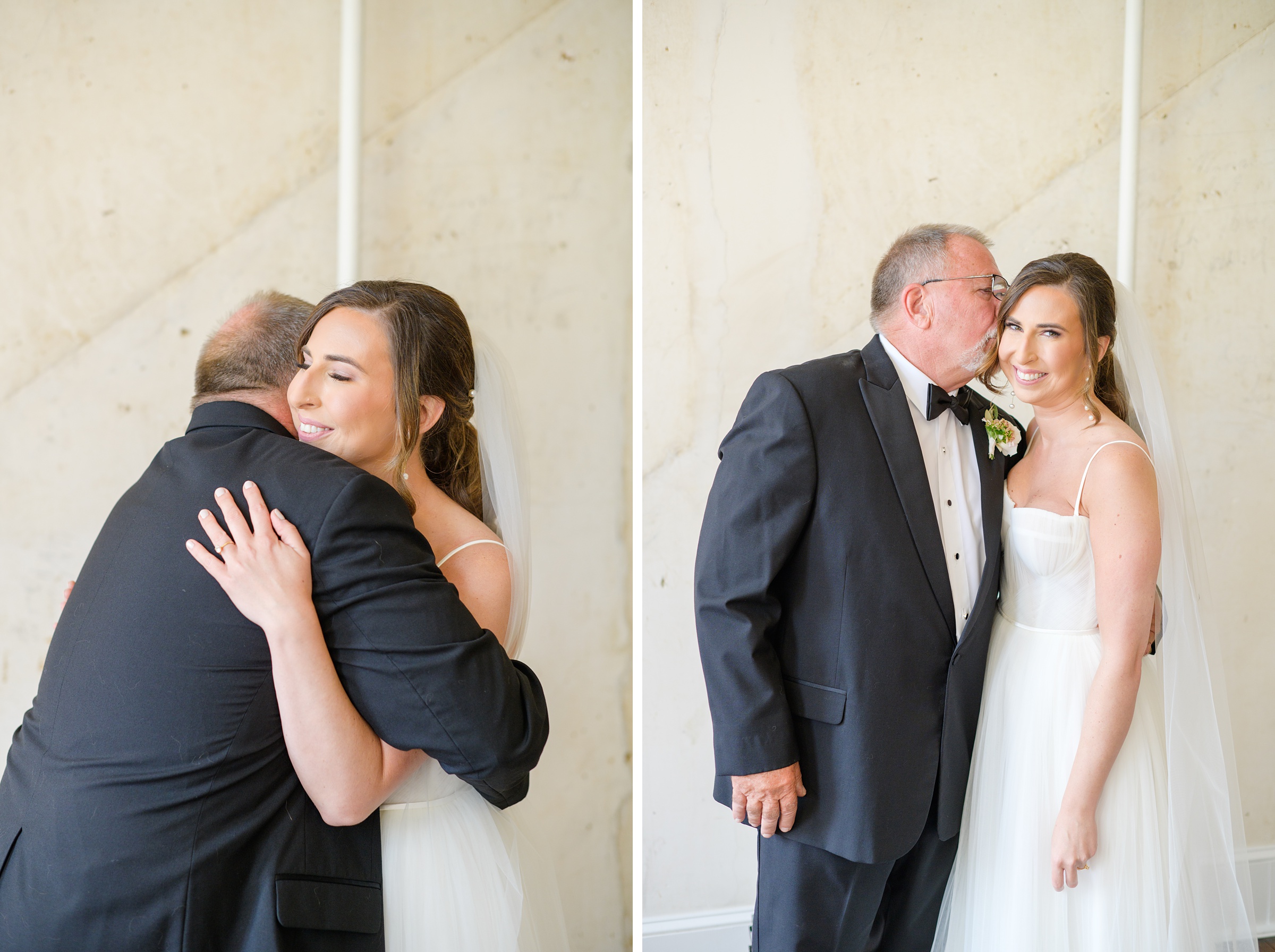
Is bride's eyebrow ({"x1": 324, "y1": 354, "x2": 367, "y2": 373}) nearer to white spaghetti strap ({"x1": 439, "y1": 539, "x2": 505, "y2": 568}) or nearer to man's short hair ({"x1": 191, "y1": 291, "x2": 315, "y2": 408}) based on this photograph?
man's short hair ({"x1": 191, "y1": 291, "x2": 315, "y2": 408})

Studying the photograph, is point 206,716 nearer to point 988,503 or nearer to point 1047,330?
point 988,503

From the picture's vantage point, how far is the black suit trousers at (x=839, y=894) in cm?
197

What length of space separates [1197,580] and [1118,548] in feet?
1.12

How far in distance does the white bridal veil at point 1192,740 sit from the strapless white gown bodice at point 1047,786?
0.14 ft

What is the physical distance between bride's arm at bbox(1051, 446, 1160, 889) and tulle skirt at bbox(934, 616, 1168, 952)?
0.17 feet

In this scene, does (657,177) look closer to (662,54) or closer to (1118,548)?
(662,54)

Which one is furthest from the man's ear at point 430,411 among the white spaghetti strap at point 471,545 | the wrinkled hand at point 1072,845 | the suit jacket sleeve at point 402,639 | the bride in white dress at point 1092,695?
the wrinkled hand at point 1072,845

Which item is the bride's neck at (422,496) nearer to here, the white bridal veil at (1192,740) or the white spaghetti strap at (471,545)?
the white spaghetti strap at (471,545)

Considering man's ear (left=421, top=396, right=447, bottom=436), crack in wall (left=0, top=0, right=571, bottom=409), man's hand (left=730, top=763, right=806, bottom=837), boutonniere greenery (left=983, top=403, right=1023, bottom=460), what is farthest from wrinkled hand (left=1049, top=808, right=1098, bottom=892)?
crack in wall (left=0, top=0, right=571, bottom=409)

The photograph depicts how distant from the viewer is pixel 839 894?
1980 millimetres

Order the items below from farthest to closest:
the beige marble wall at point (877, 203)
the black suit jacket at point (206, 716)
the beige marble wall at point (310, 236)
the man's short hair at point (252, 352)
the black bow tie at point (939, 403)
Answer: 1. the beige marble wall at point (877, 203)
2. the beige marble wall at point (310, 236)
3. the black bow tie at point (939, 403)
4. the man's short hair at point (252, 352)
5. the black suit jacket at point (206, 716)

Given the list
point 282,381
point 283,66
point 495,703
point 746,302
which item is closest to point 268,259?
point 283,66

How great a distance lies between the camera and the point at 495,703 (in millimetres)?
1450

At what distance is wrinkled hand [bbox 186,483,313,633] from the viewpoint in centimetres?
136
